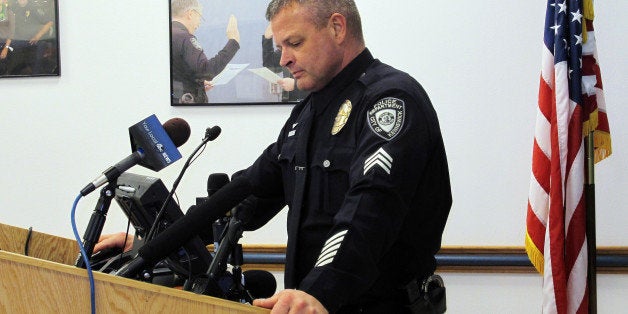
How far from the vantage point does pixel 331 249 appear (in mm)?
1438

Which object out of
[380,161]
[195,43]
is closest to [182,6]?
[195,43]

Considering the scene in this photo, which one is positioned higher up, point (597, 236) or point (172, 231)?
point (172, 231)

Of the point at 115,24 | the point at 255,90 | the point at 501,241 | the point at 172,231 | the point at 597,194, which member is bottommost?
the point at 501,241

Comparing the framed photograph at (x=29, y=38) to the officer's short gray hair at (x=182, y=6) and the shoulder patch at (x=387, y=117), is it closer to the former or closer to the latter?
the officer's short gray hair at (x=182, y=6)

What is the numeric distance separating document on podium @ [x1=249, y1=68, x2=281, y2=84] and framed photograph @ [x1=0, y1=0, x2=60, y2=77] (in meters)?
1.15

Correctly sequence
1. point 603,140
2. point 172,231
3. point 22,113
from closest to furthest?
point 172,231 → point 603,140 → point 22,113

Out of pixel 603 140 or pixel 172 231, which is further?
pixel 603 140

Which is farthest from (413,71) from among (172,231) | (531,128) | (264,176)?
(172,231)

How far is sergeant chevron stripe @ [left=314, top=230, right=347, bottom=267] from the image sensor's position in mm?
1423

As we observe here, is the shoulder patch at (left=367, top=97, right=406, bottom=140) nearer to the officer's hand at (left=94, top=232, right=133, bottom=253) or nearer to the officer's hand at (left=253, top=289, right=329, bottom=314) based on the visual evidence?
the officer's hand at (left=253, top=289, right=329, bottom=314)

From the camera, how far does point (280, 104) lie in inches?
136

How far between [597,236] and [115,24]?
2.69 m

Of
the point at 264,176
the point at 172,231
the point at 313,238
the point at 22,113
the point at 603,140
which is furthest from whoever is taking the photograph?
the point at 22,113

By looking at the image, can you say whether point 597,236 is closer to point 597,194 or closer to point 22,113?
point 597,194
